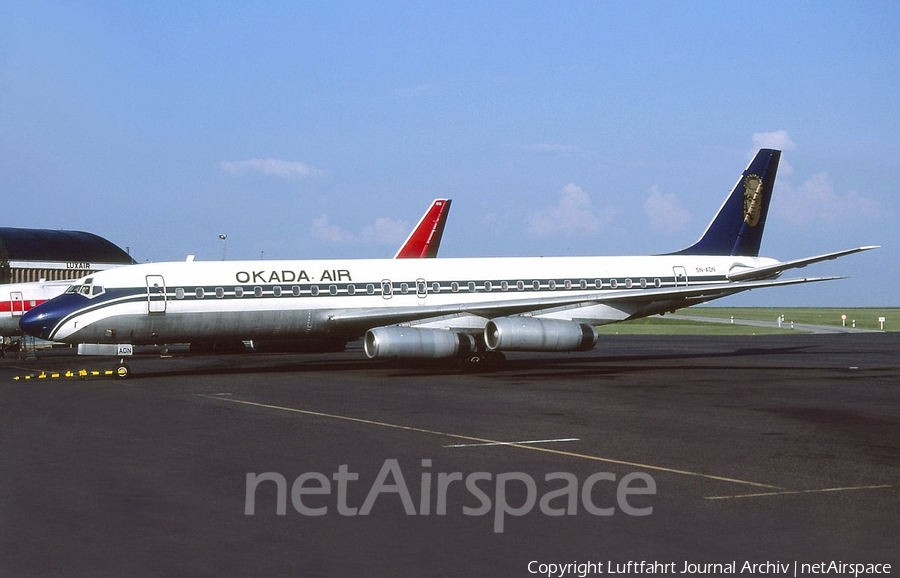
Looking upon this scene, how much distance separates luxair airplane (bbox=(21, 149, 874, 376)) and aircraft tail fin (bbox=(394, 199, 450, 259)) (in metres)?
19.8

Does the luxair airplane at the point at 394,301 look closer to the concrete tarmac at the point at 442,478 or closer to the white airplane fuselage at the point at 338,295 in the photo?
the white airplane fuselage at the point at 338,295

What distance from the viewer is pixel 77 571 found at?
830 centimetres

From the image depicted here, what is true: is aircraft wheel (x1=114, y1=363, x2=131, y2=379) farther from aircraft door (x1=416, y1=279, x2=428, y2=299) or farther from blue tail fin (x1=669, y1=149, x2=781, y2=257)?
blue tail fin (x1=669, y1=149, x2=781, y2=257)

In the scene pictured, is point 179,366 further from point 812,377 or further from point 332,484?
point 332,484

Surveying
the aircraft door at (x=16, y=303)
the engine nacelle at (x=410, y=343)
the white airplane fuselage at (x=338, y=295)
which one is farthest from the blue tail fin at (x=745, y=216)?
the aircraft door at (x=16, y=303)

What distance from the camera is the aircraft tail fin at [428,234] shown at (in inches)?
2186

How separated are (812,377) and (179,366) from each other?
22575 millimetres

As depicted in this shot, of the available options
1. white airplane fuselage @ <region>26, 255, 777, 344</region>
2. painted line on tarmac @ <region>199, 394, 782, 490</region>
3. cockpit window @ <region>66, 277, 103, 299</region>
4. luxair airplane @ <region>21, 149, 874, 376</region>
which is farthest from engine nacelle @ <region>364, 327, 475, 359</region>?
cockpit window @ <region>66, 277, 103, 299</region>

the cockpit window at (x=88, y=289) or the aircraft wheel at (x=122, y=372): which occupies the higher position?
the cockpit window at (x=88, y=289)

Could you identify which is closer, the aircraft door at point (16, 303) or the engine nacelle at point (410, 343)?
the engine nacelle at point (410, 343)

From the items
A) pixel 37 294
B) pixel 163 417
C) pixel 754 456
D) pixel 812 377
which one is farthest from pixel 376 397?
pixel 37 294

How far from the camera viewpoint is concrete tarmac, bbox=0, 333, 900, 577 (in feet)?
29.4

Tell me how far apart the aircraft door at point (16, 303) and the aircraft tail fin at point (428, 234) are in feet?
65.2

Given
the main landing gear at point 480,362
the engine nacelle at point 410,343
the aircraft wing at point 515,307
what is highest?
the aircraft wing at point 515,307
